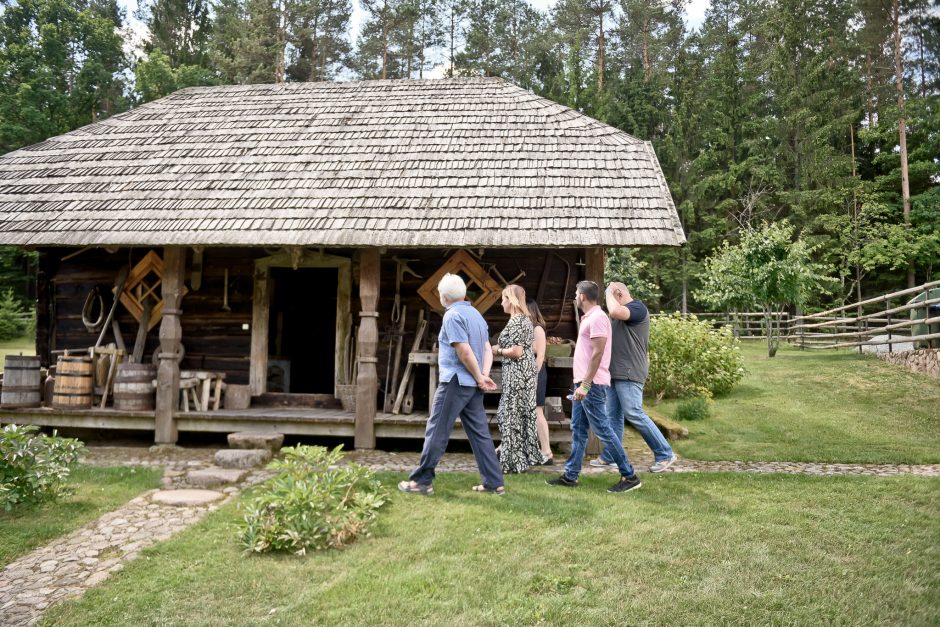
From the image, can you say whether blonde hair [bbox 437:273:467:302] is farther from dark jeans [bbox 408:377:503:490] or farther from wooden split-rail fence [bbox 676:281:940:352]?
wooden split-rail fence [bbox 676:281:940:352]

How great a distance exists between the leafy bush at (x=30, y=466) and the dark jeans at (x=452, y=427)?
2844 mm

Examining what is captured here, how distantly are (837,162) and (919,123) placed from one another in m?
2.75

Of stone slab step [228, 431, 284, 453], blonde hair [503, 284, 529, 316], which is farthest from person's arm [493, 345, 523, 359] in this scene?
stone slab step [228, 431, 284, 453]

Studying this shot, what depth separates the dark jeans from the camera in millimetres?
5516

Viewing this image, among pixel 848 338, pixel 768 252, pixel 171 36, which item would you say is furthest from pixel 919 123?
pixel 171 36

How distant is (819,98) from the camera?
27.0m

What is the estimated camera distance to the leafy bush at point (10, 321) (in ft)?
75.2

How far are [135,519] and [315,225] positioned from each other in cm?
369

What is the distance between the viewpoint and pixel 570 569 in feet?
13.4

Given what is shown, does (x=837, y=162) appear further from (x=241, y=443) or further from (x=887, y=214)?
(x=241, y=443)

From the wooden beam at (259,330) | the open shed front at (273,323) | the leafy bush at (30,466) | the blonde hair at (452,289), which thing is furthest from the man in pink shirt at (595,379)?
the wooden beam at (259,330)

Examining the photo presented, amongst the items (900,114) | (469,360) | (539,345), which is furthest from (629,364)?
(900,114)

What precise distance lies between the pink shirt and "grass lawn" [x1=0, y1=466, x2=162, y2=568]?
3.96 m

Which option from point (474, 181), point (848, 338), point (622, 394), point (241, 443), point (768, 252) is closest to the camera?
point (622, 394)
